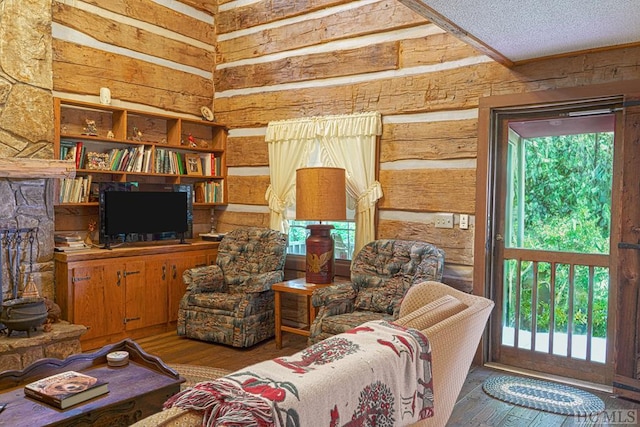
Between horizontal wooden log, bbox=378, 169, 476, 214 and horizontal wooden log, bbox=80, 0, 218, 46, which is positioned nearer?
horizontal wooden log, bbox=378, 169, 476, 214

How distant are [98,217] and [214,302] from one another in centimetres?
137

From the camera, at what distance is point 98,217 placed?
4.66 metres

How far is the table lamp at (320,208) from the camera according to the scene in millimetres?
4090

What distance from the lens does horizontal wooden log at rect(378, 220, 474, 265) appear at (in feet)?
13.2

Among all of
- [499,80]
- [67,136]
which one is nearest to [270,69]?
[67,136]

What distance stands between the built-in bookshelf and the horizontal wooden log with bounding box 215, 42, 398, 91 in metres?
0.58

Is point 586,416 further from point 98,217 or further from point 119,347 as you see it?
point 98,217

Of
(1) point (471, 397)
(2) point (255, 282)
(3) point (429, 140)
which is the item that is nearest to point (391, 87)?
(3) point (429, 140)

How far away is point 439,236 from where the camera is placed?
13.7 feet

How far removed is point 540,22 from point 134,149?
367 cm

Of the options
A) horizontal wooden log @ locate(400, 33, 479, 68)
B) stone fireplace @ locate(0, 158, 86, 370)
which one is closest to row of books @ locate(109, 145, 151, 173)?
stone fireplace @ locate(0, 158, 86, 370)

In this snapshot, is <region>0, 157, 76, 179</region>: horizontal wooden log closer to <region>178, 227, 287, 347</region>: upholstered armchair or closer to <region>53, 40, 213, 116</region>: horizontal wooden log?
<region>53, 40, 213, 116</region>: horizontal wooden log

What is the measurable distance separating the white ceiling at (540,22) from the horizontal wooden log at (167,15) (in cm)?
345

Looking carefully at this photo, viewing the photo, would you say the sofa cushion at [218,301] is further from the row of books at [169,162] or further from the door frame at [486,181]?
the door frame at [486,181]
